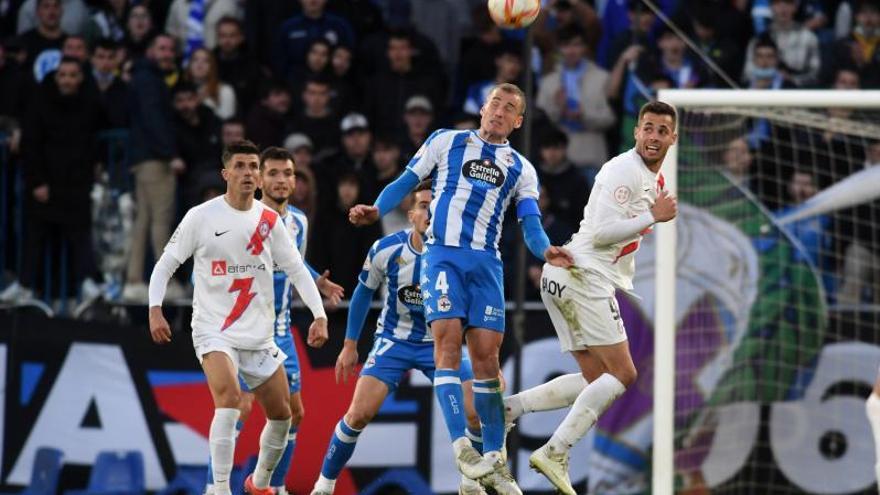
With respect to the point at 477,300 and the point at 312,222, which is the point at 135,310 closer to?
the point at 312,222

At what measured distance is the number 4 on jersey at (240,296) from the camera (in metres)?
12.2

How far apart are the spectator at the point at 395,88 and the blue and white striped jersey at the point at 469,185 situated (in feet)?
19.5

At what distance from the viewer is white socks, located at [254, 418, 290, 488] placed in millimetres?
12773

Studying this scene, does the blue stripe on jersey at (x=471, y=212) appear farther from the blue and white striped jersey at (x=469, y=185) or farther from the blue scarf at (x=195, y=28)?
the blue scarf at (x=195, y=28)

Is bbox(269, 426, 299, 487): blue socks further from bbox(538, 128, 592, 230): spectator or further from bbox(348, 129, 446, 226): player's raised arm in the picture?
bbox(538, 128, 592, 230): spectator

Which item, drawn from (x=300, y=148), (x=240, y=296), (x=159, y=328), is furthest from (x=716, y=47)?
(x=159, y=328)

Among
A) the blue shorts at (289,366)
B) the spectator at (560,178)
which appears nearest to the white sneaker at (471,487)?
the blue shorts at (289,366)

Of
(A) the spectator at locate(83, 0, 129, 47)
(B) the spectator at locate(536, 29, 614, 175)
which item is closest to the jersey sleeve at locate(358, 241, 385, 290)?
(B) the spectator at locate(536, 29, 614, 175)

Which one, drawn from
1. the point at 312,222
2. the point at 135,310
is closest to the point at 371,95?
the point at 312,222

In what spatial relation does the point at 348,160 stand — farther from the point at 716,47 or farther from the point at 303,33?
the point at 716,47

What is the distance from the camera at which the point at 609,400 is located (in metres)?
11.8

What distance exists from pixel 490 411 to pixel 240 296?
1862 mm

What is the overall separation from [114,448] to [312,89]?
3880 millimetres

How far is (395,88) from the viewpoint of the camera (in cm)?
1802
